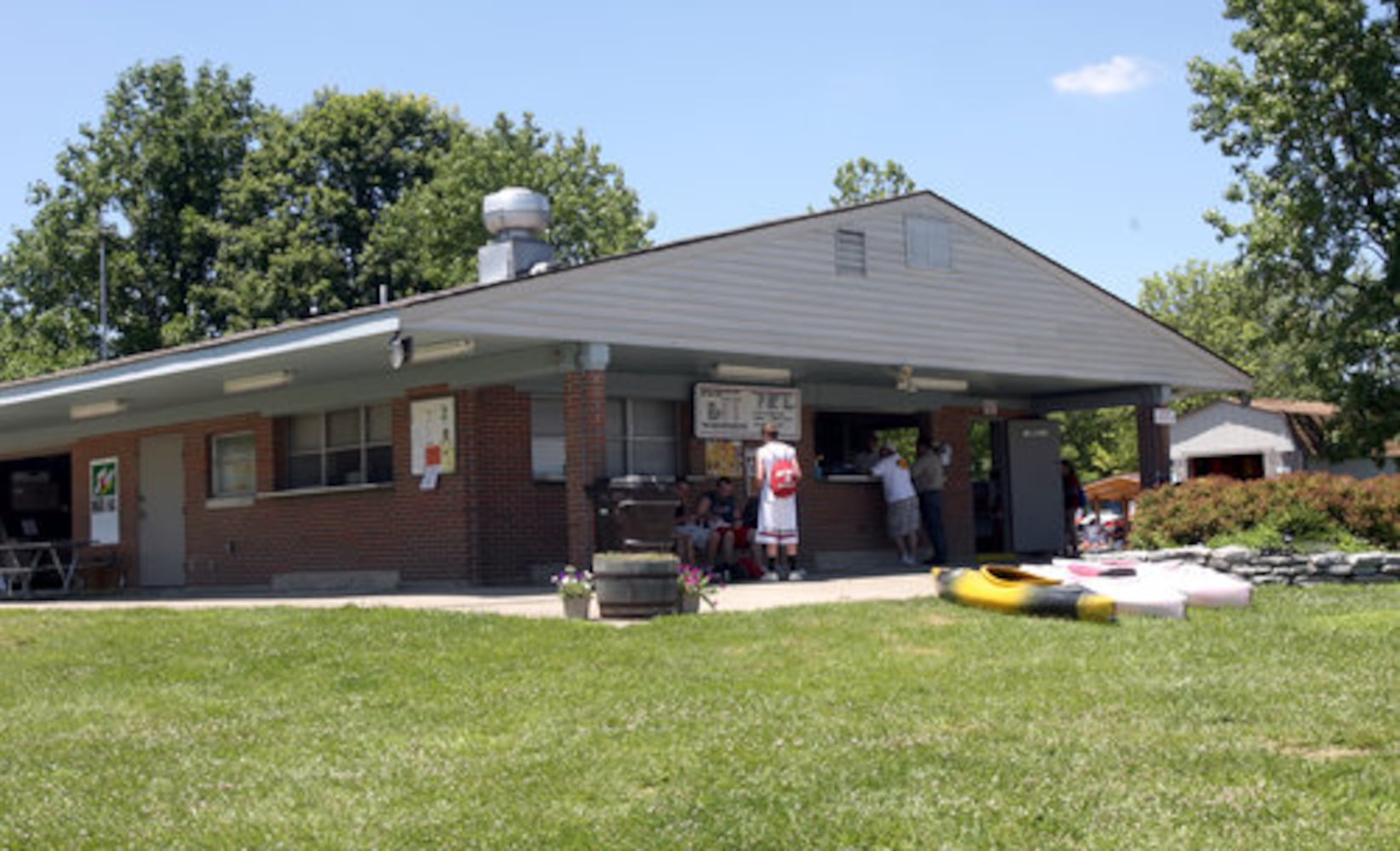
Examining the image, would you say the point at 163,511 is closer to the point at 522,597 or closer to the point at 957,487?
the point at 522,597

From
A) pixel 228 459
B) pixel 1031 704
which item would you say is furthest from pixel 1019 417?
pixel 1031 704

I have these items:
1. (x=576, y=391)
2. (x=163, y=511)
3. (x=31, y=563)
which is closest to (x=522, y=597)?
(x=576, y=391)

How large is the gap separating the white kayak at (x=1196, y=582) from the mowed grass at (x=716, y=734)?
2.22ft

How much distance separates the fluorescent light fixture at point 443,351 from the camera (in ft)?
56.5

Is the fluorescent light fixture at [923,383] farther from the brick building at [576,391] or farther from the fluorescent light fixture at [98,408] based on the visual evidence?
the fluorescent light fixture at [98,408]

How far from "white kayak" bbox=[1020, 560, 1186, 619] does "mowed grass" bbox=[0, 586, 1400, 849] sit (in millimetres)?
357

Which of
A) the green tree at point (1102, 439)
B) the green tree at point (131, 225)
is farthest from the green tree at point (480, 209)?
the green tree at point (1102, 439)

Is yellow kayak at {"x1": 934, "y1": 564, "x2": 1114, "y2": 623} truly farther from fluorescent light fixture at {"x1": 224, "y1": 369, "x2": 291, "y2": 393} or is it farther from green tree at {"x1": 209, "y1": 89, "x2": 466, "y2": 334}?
green tree at {"x1": 209, "y1": 89, "x2": 466, "y2": 334}

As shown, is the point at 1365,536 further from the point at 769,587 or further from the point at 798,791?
the point at 798,791

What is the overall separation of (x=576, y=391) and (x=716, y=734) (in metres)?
9.11

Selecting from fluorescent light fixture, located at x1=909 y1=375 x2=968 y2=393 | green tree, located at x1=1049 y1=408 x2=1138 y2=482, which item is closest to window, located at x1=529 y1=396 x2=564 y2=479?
fluorescent light fixture, located at x1=909 y1=375 x2=968 y2=393

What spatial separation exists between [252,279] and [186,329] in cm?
248

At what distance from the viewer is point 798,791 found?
6402 mm

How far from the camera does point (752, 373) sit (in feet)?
65.3
